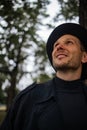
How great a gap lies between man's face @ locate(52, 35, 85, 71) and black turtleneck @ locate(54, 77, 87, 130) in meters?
0.16

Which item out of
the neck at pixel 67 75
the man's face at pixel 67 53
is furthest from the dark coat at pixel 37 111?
the man's face at pixel 67 53

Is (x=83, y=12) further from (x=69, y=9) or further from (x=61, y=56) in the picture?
(x=69, y=9)

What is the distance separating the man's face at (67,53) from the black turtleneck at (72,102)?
158mm

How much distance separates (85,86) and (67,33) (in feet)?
2.00

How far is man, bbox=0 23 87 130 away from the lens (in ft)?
10.5

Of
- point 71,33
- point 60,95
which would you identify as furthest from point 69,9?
point 60,95

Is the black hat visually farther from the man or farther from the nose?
the nose

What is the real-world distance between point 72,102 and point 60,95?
0.51ft

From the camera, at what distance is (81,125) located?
314cm

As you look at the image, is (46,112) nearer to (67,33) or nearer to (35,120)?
(35,120)

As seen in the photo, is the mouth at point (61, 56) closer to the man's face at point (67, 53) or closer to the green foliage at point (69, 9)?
the man's face at point (67, 53)

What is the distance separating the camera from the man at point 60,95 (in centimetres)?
319

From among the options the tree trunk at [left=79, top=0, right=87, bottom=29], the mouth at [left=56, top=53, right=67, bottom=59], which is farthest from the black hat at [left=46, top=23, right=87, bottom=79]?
the tree trunk at [left=79, top=0, right=87, bottom=29]

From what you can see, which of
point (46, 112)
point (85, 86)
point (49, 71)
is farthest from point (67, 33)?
point (49, 71)
